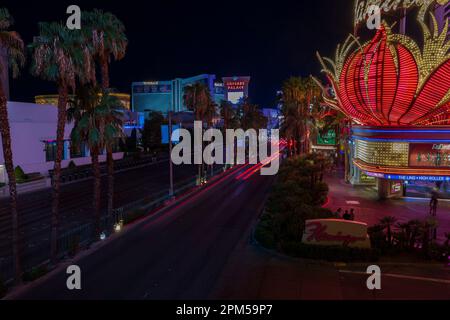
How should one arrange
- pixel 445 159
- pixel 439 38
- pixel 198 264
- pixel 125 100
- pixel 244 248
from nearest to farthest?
pixel 198 264
pixel 244 248
pixel 439 38
pixel 445 159
pixel 125 100

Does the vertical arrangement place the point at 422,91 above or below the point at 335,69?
below

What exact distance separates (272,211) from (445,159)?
16.7m

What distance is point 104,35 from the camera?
21438 millimetres

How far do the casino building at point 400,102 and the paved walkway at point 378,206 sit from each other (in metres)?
1.76

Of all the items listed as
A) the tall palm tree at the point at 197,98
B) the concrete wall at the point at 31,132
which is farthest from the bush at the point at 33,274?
the concrete wall at the point at 31,132

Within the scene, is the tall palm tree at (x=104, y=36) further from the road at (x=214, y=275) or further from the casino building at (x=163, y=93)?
the casino building at (x=163, y=93)

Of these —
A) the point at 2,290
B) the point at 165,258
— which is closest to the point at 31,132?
the point at 165,258

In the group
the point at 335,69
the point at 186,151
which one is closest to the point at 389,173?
the point at 335,69

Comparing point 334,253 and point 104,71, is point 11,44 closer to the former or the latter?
point 104,71

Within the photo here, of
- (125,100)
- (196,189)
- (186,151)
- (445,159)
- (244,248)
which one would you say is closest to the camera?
(244,248)

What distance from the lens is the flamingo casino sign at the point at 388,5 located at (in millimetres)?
31125

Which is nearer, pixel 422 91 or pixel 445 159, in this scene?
pixel 422 91

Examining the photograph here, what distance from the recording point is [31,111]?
49.1 meters

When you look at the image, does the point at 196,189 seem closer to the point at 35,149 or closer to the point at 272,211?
the point at 272,211
